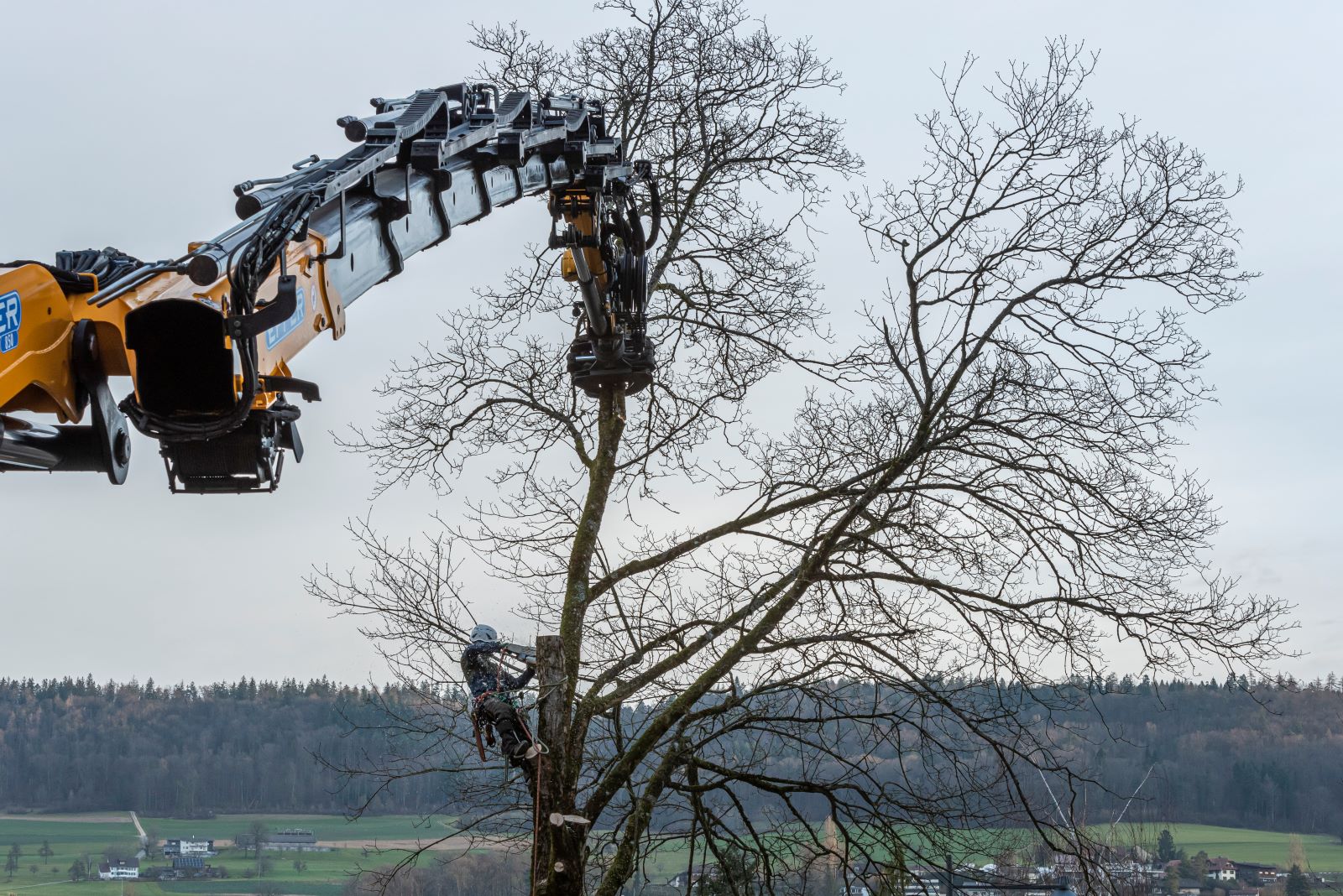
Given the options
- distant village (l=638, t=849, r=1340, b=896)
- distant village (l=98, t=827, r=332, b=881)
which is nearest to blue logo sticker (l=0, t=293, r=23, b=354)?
distant village (l=638, t=849, r=1340, b=896)

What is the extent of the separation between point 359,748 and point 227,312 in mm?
7557

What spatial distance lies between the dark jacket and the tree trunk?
1630 mm

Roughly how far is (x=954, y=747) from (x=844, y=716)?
897 mm

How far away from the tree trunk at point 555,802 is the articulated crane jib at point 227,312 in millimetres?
4030

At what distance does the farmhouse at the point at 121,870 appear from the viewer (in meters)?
44.6

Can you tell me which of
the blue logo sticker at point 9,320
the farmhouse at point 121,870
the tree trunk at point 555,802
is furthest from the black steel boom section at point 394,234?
the farmhouse at point 121,870

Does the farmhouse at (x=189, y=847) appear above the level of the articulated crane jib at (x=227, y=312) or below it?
below

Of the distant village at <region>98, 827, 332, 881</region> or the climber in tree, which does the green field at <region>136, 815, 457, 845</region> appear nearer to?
the distant village at <region>98, 827, 332, 881</region>

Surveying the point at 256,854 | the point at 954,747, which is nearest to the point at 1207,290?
the point at 954,747

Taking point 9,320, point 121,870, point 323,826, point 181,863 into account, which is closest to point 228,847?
point 181,863

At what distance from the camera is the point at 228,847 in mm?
42344

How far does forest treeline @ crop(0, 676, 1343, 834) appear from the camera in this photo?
10477 millimetres

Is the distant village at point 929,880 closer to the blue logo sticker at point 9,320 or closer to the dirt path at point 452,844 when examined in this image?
the dirt path at point 452,844

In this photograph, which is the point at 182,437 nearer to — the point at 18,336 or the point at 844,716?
the point at 18,336
